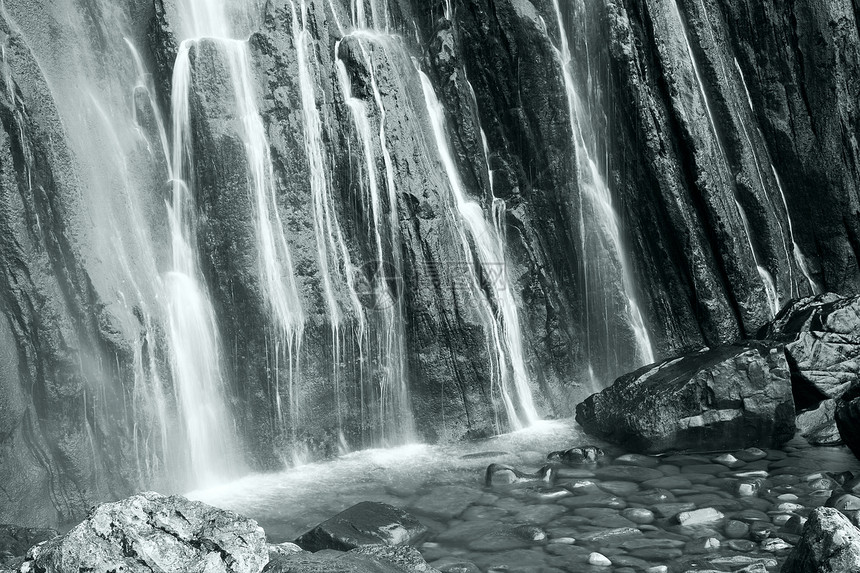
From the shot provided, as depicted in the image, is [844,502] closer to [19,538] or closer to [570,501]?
[570,501]

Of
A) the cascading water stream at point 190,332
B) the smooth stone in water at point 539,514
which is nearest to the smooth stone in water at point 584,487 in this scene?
the smooth stone in water at point 539,514

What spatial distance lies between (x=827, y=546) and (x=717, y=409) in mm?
4866

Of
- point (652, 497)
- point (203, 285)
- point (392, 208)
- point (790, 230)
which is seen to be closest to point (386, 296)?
point (392, 208)

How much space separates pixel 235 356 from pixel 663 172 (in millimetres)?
7466

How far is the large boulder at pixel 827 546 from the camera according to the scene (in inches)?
243

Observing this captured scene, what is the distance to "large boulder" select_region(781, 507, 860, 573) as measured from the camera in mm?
6180

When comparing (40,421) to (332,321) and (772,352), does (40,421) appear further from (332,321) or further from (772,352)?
(772,352)

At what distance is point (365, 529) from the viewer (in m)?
8.50

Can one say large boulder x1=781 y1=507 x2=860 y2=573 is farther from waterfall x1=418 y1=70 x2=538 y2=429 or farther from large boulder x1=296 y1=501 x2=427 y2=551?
waterfall x1=418 y1=70 x2=538 y2=429

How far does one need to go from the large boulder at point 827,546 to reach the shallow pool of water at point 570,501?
2.95 feet

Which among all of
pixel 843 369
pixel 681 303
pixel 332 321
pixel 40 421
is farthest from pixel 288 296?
pixel 843 369

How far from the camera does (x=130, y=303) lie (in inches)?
425

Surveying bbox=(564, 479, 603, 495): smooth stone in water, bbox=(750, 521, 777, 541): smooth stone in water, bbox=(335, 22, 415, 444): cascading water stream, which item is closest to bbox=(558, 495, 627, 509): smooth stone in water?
bbox=(564, 479, 603, 495): smooth stone in water

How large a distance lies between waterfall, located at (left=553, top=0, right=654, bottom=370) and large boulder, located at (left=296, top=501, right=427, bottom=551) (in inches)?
240
